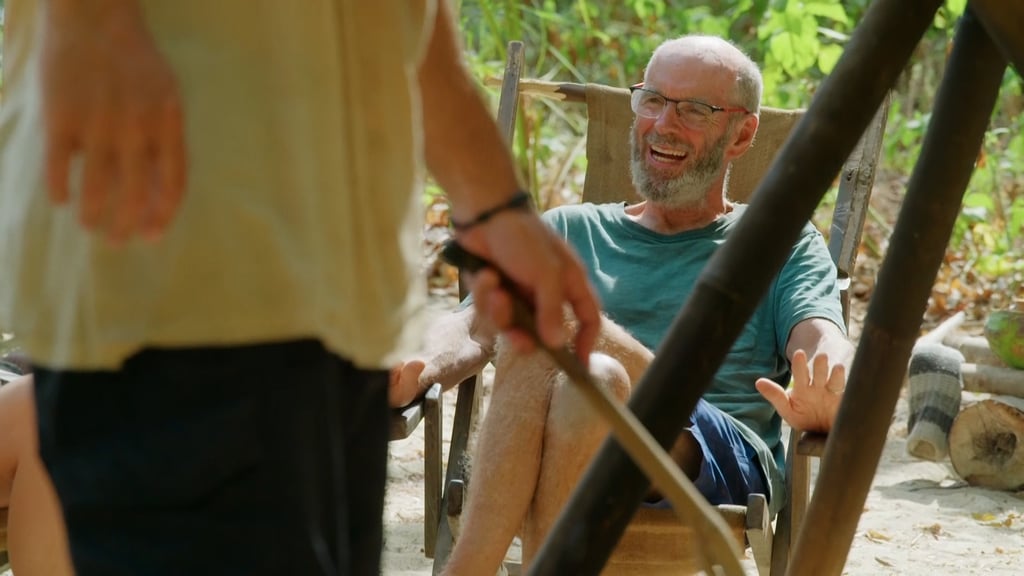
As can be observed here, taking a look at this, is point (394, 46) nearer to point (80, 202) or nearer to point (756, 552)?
point (80, 202)

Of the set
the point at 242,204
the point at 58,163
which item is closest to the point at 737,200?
the point at 242,204

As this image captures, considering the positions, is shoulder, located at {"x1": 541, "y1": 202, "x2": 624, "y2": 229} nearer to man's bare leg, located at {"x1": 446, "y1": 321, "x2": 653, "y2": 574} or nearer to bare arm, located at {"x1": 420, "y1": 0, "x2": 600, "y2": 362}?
man's bare leg, located at {"x1": 446, "y1": 321, "x2": 653, "y2": 574}

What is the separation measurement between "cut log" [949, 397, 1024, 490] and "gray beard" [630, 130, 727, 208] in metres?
1.38

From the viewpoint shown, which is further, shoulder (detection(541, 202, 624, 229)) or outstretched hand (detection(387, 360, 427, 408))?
shoulder (detection(541, 202, 624, 229))

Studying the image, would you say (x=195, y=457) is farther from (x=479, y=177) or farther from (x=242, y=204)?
(x=479, y=177)

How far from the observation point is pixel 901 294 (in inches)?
69.6

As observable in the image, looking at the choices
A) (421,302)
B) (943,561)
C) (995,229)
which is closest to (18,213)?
(421,302)

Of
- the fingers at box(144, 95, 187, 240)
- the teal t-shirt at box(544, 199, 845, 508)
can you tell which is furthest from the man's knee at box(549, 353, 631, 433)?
the fingers at box(144, 95, 187, 240)

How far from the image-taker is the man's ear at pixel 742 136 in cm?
364

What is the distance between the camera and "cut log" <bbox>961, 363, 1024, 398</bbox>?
4410mm

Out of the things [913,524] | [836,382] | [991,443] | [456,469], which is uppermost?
[836,382]

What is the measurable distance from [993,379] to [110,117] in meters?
3.97

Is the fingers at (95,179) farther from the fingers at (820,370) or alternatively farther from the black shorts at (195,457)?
the fingers at (820,370)

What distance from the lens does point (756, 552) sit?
2.74 m
